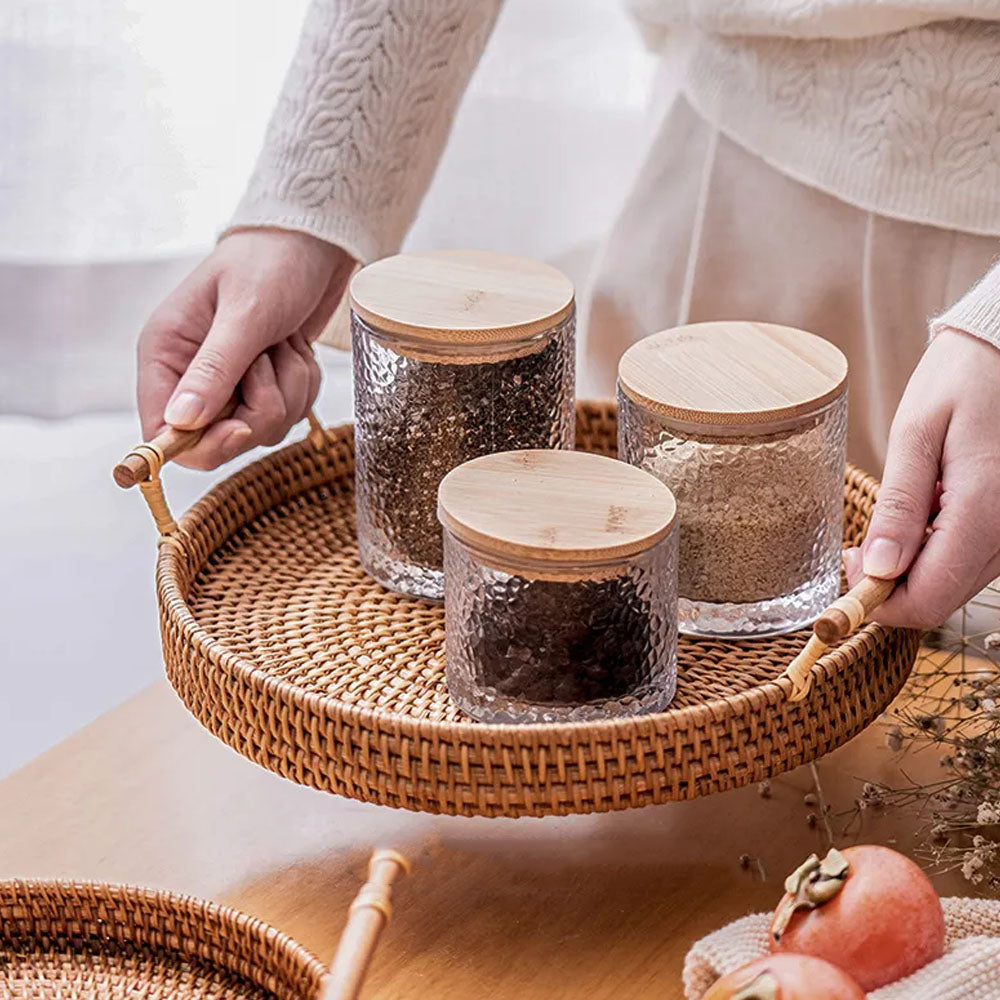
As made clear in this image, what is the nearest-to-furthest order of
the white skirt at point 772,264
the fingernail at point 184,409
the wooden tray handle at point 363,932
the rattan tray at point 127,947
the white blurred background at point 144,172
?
1. the wooden tray handle at point 363,932
2. the rattan tray at point 127,947
3. the fingernail at point 184,409
4. the white skirt at point 772,264
5. the white blurred background at point 144,172

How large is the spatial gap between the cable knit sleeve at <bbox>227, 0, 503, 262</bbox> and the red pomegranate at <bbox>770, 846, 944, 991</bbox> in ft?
1.78

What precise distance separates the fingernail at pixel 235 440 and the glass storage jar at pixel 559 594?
0.68 feet

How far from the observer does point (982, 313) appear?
2.46 ft

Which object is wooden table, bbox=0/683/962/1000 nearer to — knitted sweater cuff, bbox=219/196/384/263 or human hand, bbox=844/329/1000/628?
human hand, bbox=844/329/1000/628

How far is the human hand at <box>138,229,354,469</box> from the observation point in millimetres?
928

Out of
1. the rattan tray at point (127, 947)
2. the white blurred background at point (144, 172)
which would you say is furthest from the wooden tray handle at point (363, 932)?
the white blurred background at point (144, 172)

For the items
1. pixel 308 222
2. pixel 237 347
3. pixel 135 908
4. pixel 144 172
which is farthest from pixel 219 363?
pixel 144 172

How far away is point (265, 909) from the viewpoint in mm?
754

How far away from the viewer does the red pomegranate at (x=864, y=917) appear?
2.02ft

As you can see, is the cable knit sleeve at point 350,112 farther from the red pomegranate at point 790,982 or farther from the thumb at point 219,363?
the red pomegranate at point 790,982

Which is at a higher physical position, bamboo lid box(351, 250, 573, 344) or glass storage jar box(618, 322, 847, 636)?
bamboo lid box(351, 250, 573, 344)

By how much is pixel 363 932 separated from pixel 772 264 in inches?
26.5

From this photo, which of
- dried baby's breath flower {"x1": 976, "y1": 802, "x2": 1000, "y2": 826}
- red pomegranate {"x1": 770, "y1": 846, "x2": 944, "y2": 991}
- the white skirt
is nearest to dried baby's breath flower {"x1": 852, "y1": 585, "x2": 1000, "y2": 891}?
dried baby's breath flower {"x1": 976, "y1": 802, "x2": 1000, "y2": 826}

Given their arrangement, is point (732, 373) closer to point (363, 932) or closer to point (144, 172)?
point (363, 932)
